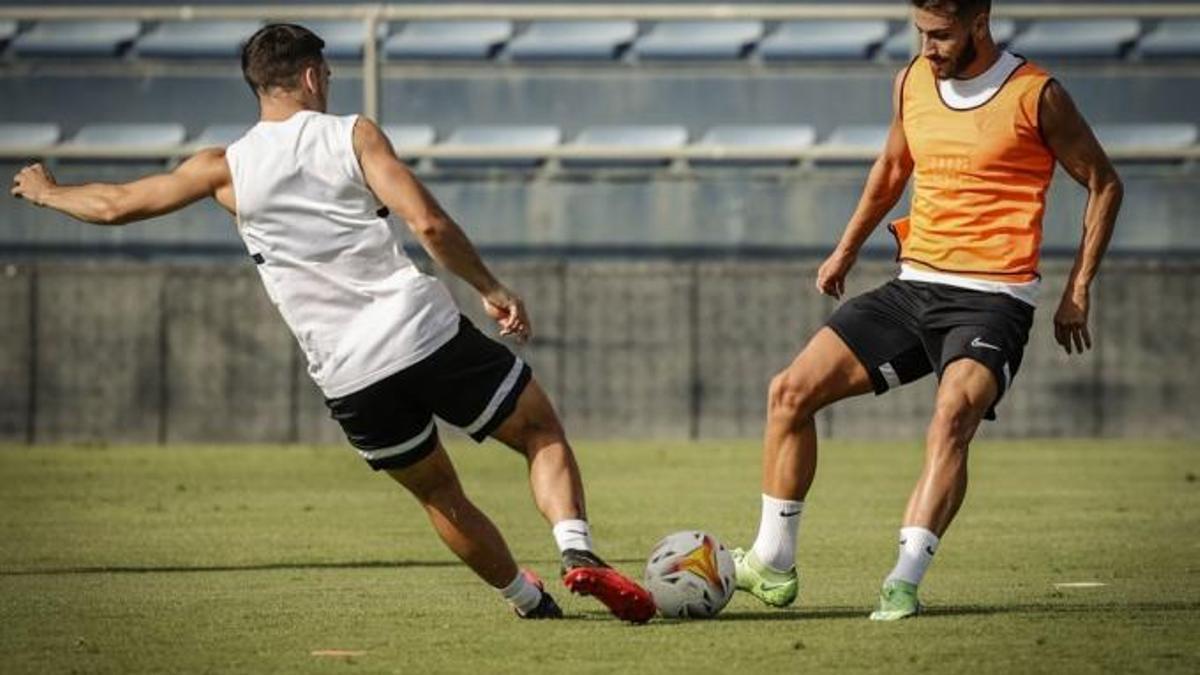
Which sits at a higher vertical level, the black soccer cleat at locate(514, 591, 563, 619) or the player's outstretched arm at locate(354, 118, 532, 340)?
the player's outstretched arm at locate(354, 118, 532, 340)

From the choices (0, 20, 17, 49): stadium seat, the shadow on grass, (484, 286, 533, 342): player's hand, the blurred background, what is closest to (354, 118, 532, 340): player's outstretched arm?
(484, 286, 533, 342): player's hand

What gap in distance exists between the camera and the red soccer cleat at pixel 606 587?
25.2 feet

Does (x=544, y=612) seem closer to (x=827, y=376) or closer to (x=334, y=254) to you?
(x=827, y=376)

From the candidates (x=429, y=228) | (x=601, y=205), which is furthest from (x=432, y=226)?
(x=601, y=205)

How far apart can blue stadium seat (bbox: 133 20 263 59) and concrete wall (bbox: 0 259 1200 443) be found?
3.95 metres

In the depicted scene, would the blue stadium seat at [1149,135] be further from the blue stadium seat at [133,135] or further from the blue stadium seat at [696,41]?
the blue stadium seat at [133,135]

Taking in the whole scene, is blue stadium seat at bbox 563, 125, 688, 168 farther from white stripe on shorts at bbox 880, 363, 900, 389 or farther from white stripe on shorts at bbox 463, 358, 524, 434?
white stripe on shorts at bbox 463, 358, 524, 434

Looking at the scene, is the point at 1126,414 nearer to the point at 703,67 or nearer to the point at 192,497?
the point at 703,67

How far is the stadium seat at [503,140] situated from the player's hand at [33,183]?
12812 millimetres

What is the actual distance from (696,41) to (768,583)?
14752mm

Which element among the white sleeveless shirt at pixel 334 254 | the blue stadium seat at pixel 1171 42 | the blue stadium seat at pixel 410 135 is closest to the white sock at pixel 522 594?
the white sleeveless shirt at pixel 334 254

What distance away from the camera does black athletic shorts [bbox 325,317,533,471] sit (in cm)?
796

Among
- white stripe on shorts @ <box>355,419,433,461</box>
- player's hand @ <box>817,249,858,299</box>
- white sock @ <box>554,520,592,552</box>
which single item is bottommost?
white sock @ <box>554,520,592,552</box>

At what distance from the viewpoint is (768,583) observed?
8.83 metres
